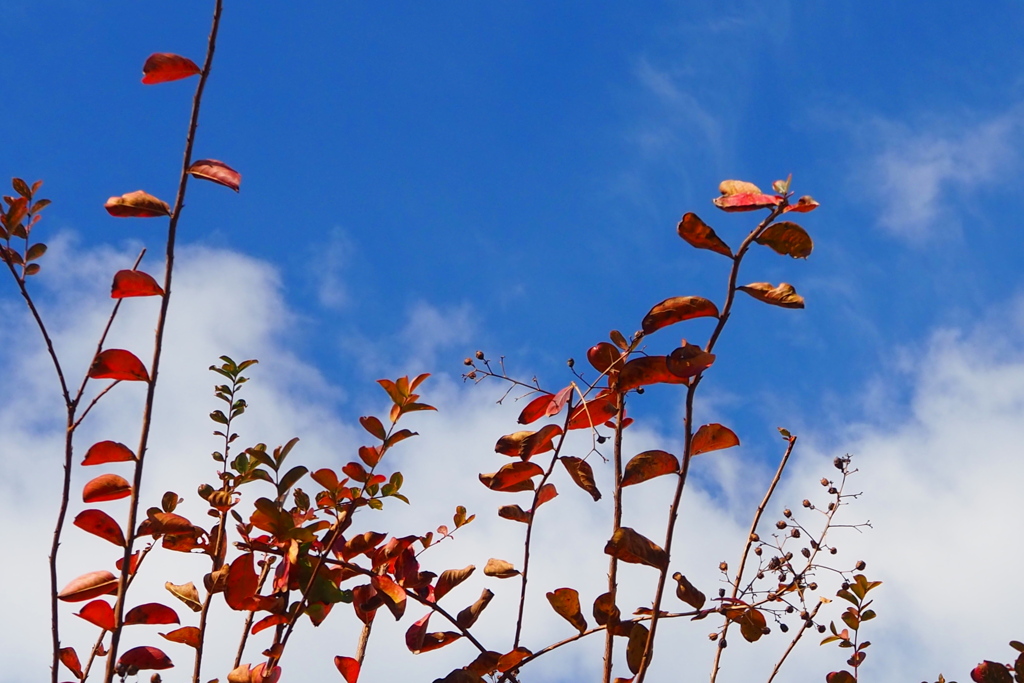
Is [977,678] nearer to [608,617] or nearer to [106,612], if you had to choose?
[608,617]

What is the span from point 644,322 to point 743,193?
13.2 inches

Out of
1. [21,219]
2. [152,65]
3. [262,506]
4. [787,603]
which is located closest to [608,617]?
[787,603]

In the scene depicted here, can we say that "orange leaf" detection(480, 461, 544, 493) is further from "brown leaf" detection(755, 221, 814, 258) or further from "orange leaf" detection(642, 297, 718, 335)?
"brown leaf" detection(755, 221, 814, 258)

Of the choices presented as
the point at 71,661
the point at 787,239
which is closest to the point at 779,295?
the point at 787,239

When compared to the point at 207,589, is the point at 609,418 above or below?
above

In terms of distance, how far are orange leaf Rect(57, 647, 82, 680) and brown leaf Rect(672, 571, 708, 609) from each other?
1.54 meters

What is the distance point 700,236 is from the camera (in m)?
1.69

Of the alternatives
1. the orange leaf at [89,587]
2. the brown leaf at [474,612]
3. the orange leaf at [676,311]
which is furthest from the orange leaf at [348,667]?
the orange leaf at [676,311]

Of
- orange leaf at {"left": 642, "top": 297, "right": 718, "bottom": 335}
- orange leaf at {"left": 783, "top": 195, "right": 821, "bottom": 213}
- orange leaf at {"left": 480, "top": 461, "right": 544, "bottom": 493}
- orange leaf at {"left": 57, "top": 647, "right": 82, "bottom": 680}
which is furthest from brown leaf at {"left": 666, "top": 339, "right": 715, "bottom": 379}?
orange leaf at {"left": 57, "top": 647, "right": 82, "bottom": 680}

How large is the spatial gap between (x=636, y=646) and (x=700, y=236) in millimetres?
947

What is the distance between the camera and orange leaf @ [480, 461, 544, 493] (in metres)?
2.20

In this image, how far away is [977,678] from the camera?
2518 mm

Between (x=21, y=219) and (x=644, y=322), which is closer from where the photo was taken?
(x=644, y=322)

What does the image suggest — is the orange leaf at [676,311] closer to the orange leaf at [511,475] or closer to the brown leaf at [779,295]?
the brown leaf at [779,295]
